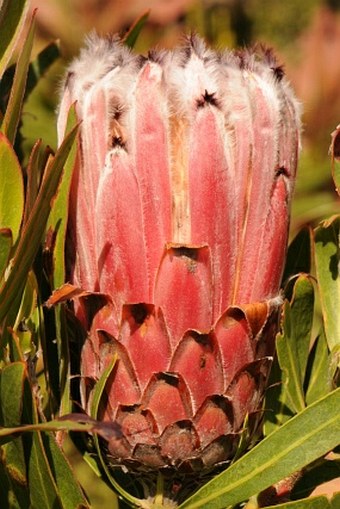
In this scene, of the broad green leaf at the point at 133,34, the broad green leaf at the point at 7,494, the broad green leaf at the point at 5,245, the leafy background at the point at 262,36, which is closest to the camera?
the broad green leaf at the point at 5,245

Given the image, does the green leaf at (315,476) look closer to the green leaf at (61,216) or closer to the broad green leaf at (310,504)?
the broad green leaf at (310,504)

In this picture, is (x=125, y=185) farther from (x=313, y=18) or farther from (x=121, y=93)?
(x=313, y=18)

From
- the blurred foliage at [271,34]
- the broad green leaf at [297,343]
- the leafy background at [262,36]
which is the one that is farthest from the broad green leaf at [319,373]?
the blurred foliage at [271,34]

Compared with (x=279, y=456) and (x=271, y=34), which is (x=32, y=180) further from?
(x=271, y=34)

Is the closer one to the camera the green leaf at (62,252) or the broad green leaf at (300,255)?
the green leaf at (62,252)

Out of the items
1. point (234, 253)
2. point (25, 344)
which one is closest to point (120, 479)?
point (25, 344)

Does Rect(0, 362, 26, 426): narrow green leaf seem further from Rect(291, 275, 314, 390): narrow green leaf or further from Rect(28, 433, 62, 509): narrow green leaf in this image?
Rect(291, 275, 314, 390): narrow green leaf
